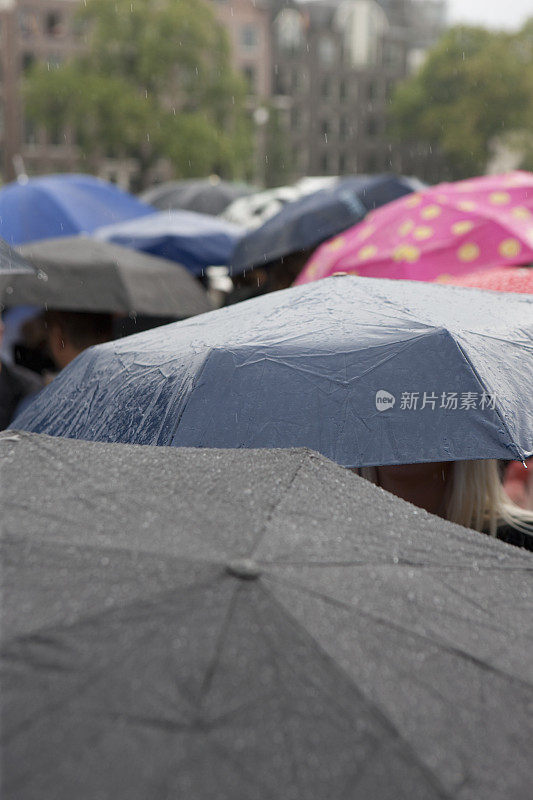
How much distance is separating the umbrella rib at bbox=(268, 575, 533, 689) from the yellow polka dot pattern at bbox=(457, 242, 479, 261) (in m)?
3.65

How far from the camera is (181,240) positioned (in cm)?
699

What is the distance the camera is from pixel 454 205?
5102 mm

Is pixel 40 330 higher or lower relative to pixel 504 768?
higher

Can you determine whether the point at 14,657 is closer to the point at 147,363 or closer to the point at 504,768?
the point at 504,768

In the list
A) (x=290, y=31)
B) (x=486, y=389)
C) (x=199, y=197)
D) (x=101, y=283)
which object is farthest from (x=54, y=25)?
(x=486, y=389)

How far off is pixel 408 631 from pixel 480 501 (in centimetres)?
122

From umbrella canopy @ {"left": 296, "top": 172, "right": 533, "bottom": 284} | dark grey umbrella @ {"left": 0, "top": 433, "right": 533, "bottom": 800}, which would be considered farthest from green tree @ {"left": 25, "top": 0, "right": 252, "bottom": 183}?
dark grey umbrella @ {"left": 0, "top": 433, "right": 533, "bottom": 800}

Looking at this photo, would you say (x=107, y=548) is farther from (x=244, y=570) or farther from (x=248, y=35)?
(x=248, y=35)

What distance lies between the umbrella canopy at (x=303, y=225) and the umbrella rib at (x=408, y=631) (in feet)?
15.0

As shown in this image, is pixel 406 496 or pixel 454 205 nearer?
pixel 406 496

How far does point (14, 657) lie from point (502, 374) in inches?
59.1

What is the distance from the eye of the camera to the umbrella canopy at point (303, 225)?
19.3ft

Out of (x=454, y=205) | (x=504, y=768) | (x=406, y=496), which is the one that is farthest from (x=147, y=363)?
(x=454, y=205)

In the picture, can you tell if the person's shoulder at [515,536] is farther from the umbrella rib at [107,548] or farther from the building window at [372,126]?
the building window at [372,126]
